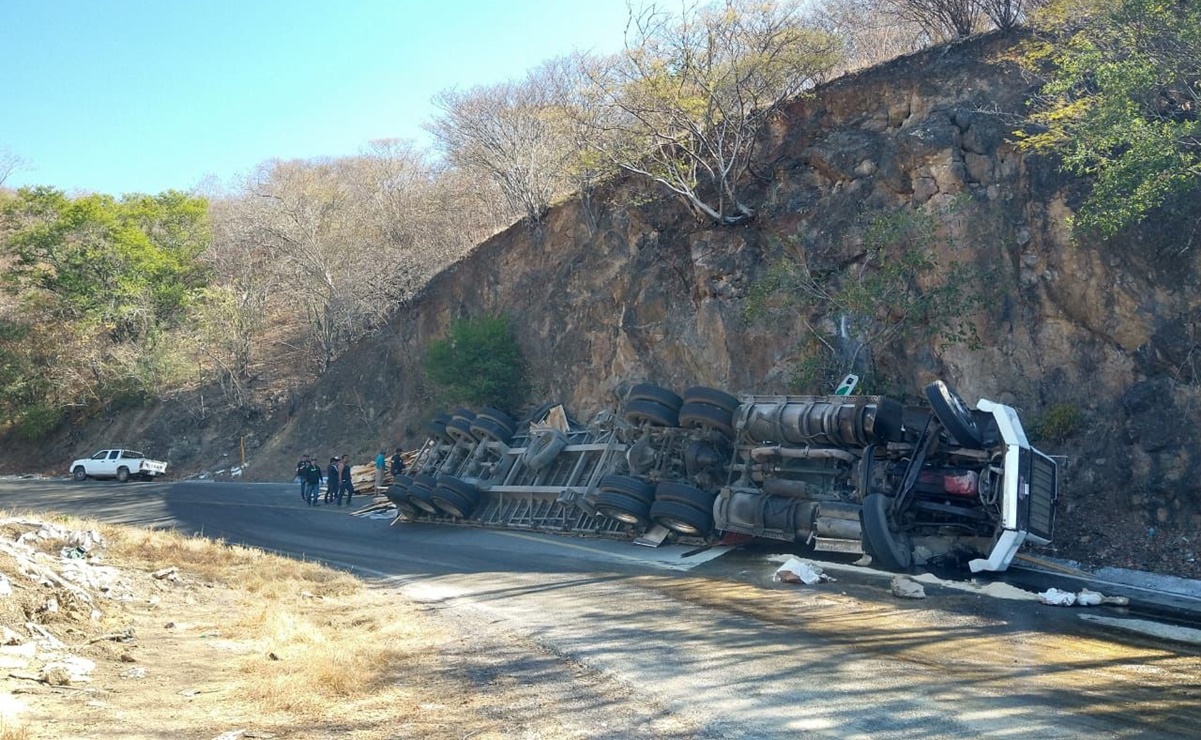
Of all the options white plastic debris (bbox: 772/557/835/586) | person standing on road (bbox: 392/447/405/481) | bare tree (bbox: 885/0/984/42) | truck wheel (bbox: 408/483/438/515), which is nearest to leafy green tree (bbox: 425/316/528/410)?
person standing on road (bbox: 392/447/405/481)

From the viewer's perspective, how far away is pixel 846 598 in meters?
11.2

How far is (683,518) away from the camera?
15.1 meters

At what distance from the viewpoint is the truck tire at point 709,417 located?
51.4 feet

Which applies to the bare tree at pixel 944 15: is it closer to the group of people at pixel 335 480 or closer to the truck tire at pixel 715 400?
the truck tire at pixel 715 400

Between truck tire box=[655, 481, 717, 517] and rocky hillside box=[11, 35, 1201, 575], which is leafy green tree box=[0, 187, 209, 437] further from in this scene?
truck tire box=[655, 481, 717, 517]

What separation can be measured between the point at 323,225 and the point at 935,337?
3320 centimetres

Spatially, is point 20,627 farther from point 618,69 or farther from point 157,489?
point 157,489

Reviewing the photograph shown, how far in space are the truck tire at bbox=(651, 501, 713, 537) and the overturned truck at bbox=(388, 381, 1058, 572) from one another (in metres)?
0.02

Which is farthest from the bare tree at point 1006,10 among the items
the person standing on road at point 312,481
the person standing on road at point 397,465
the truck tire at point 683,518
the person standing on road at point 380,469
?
the person standing on road at point 312,481

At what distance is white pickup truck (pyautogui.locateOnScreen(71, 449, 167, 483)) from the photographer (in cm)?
3888

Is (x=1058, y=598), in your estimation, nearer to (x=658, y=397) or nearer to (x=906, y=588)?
Answer: (x=906, y=588)

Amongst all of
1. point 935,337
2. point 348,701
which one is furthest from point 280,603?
point 935,337

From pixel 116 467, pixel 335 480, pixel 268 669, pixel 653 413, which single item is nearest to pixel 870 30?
pixel 653 413

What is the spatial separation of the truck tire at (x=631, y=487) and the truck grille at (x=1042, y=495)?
5895 millimetres
